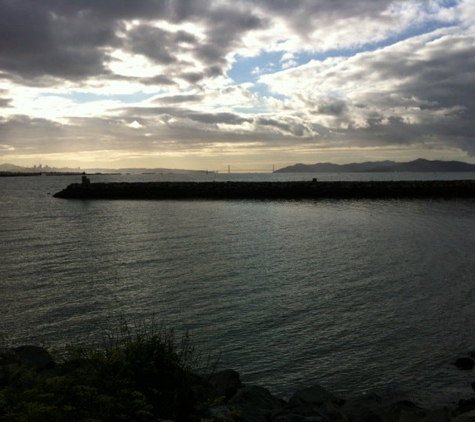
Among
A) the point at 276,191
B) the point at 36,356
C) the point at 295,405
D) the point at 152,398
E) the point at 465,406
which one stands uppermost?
the point at 276,191

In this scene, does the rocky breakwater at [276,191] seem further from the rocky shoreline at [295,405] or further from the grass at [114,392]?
the grass at [114,392]

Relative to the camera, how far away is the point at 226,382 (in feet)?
31.1

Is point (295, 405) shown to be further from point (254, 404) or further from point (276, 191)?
point (276, 191)

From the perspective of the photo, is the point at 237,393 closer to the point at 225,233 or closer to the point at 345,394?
the point at 345,394

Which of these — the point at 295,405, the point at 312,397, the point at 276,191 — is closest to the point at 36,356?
the point at 295,405

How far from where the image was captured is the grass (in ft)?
19.3

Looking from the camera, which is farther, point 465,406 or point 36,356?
point 36,356

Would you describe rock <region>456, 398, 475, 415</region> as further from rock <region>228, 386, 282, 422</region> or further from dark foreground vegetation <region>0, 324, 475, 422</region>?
rock <region>228, 386, 282, 422</region>

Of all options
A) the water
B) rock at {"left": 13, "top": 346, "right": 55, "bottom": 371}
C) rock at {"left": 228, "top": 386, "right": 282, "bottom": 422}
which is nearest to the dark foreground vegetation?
rock at {"left": 228, "top": 386, "right": 282, "bottom": 422}

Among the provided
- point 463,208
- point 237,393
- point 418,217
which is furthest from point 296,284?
point 463,208

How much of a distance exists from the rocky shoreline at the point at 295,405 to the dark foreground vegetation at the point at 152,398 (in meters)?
0.02

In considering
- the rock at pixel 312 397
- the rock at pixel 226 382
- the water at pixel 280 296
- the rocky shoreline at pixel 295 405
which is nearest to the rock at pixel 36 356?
the rocky shoreline at pixel 295 405

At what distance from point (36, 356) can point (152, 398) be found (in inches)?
175

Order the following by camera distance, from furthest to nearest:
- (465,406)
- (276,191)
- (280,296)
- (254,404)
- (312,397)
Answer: (276,191), (280,296), (312,397), (465,406), (254,404)
